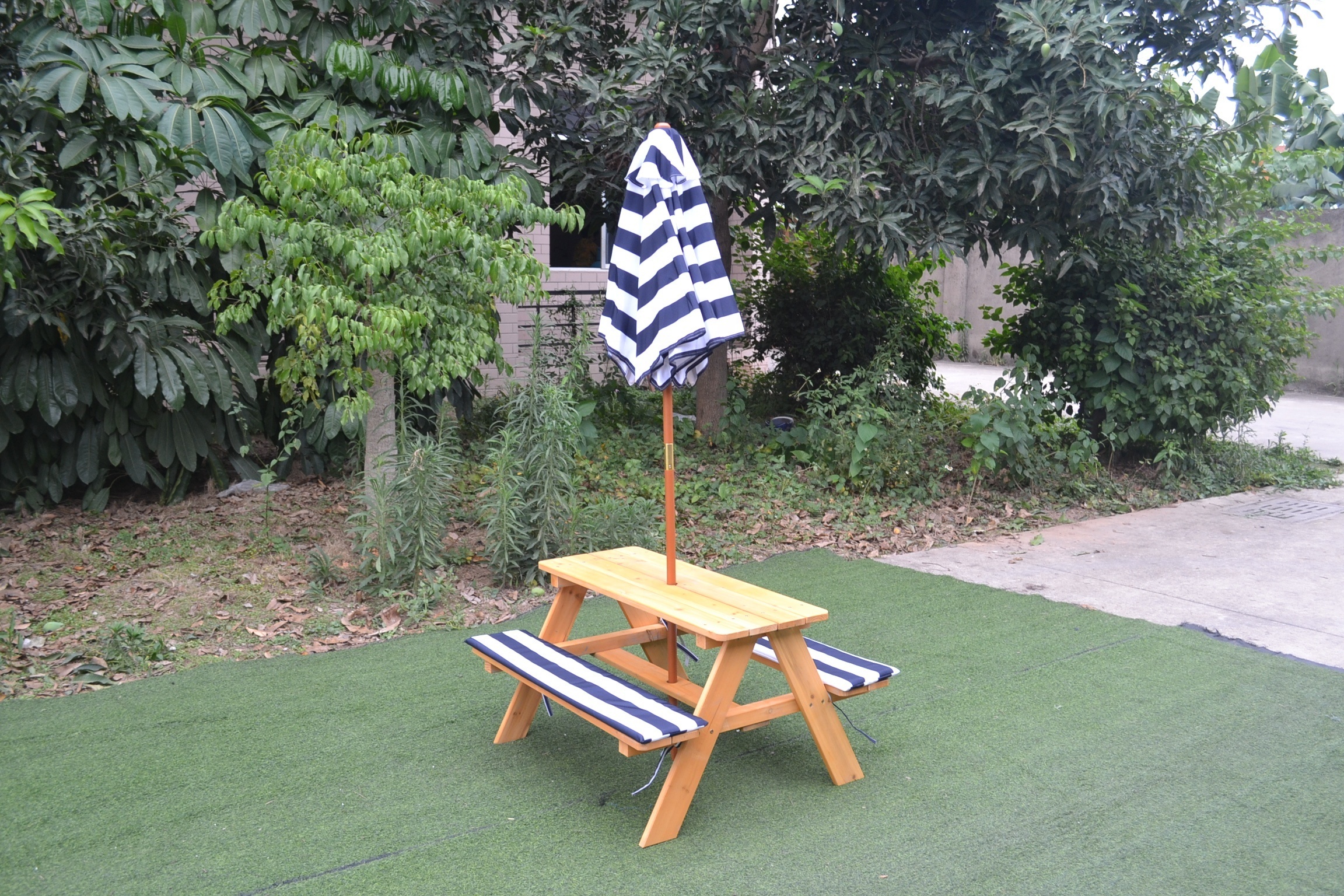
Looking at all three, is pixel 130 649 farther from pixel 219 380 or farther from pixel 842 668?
pixel 842 668

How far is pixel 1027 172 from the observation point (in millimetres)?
6520

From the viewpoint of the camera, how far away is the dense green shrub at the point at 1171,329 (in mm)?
8180

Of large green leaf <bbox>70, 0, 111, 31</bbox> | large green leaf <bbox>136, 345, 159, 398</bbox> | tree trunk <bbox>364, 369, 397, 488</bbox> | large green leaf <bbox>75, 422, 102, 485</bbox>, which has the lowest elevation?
large green leaf <bbox>75, 422, 102, 485</bbox>

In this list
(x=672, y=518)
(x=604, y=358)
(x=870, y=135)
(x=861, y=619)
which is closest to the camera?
(x=672, y=518)

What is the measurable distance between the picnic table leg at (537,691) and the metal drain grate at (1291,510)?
231 inches

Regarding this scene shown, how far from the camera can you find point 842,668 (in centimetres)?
356

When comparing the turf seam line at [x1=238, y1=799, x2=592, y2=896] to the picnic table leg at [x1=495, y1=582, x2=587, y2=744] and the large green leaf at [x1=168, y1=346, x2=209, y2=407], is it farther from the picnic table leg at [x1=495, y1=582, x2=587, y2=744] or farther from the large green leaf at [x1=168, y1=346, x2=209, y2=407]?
the large green leaf at [x1=168, y1=346, x2=209, y2=407]

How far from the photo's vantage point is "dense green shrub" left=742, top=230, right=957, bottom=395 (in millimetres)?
9547

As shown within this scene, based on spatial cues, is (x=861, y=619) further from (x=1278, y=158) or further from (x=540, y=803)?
Answer: (x=1278, y=158)

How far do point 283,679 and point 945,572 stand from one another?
3.70 m

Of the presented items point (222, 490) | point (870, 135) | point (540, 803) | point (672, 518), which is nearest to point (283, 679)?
point (540, 803)

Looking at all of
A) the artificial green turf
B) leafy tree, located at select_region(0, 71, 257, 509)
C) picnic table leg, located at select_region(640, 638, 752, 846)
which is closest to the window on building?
leafy tree, located at select_region(0, 71, 257, 509)

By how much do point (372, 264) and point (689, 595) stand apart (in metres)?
2.51

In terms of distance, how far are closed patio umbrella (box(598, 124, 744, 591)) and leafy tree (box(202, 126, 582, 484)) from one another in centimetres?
184
